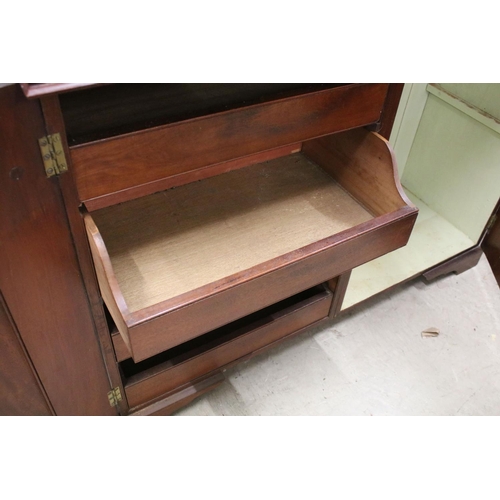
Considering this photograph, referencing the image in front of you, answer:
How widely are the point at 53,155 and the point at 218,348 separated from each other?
57cm

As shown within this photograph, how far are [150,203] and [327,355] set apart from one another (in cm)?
65

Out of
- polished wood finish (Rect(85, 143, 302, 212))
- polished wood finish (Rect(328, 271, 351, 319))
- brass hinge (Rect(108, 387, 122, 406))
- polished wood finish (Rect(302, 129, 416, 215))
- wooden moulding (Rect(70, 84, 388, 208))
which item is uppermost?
wooden moulding (Rect(70, 84, 388, 208))

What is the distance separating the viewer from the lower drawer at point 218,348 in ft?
3.33

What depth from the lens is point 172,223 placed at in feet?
3.16

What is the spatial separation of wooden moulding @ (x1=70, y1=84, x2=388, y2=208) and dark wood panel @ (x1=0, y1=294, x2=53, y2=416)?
0.23 meters

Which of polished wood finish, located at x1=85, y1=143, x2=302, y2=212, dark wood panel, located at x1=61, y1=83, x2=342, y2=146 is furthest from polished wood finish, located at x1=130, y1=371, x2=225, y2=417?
dark wood panel, located at x1=61, y1=83, x2=342, y2=146

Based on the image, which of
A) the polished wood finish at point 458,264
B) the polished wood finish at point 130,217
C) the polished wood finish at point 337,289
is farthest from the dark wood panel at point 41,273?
the polished wood finish at point 458,264

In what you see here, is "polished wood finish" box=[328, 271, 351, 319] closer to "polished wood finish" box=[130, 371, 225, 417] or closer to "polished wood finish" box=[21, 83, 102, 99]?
"polished wood finish" box=[130, 371, 225, 417]

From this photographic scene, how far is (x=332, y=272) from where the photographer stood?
2.90 feet

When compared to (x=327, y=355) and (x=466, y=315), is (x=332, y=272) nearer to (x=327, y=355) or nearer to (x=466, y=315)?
(x=327, y=355)

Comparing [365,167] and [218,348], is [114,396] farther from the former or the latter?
[365,167]

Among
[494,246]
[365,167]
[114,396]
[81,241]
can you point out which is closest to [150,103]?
[81,241]

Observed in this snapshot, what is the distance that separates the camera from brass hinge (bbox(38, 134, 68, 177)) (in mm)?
593

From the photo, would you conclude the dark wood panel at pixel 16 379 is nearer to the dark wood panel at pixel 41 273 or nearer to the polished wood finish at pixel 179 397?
the dark wood panel at pixel 41 273
